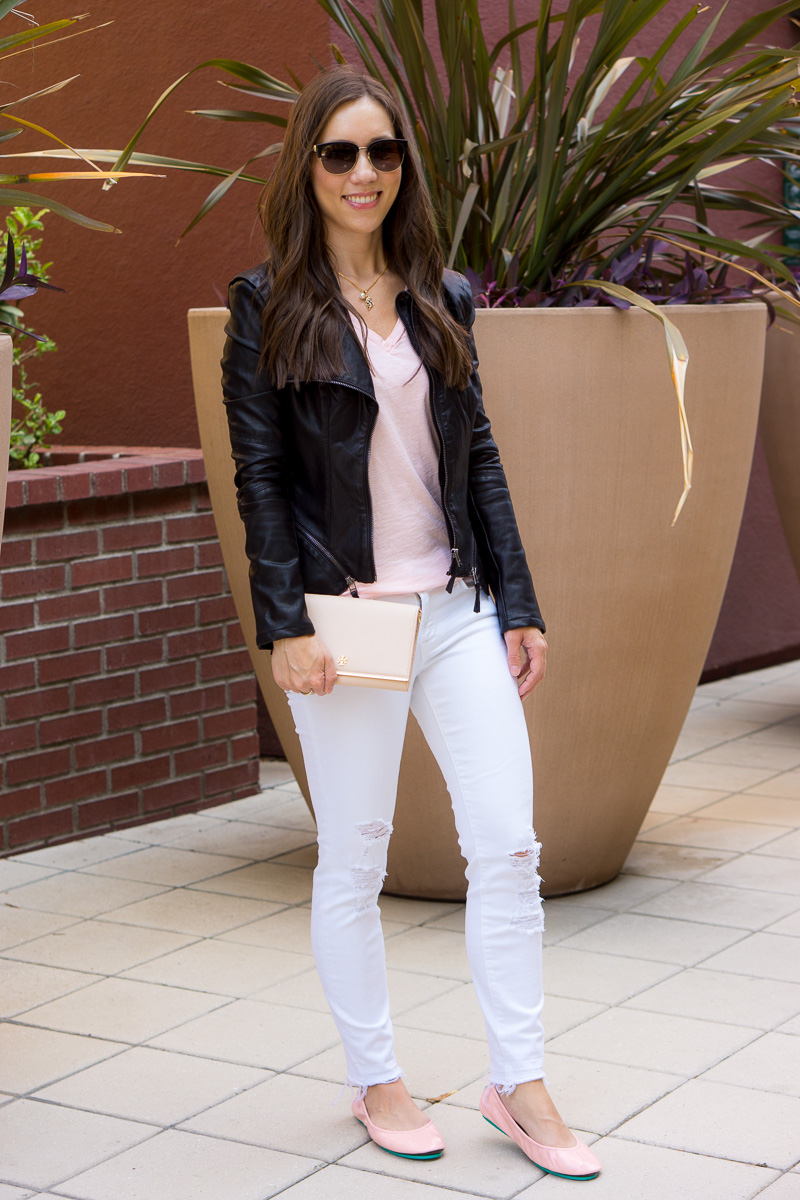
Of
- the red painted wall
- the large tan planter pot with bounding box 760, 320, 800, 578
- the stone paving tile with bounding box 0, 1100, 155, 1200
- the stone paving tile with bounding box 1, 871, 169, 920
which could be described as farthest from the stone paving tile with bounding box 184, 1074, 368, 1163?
the large tan planter pot with bounding box 760, 320, 800, 578

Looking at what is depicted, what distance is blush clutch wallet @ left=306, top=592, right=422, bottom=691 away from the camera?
2236 millimetres

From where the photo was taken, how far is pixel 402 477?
2355mm

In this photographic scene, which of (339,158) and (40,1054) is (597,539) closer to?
(339,158)

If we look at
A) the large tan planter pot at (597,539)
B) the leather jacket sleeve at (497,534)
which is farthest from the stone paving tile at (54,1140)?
the large tan planter pot at (597,539)

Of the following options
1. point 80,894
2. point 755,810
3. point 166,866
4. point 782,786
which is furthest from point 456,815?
point 782,786

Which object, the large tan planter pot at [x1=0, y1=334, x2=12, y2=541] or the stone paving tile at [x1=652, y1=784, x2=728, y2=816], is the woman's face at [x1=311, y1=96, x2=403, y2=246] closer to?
the large tan planter pot at [x1=0, y1=334, x2=12, y2=541]

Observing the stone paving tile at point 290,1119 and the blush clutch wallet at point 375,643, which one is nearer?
the blush clutch wallet at point 375,643

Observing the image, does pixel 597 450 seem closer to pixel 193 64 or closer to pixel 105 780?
pixel 105 780

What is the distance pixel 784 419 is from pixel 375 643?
3.21m

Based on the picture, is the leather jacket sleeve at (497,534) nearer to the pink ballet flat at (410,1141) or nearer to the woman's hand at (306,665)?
the woman's hand at (306,665)

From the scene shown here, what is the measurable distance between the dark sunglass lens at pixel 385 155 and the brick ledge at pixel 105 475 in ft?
6.29

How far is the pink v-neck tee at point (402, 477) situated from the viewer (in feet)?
7.68

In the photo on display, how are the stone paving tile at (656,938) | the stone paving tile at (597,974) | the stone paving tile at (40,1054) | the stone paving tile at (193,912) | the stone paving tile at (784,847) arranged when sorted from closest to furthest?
1. the stone paving tile at (40,1054)
2. the stone paving tile at (597,974)
3. the stone paving tile at (656,938)
4. the stone paving tile at (193,912)
5. the stone paving tile at (784,847)

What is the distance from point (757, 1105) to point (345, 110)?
5.67 ft
